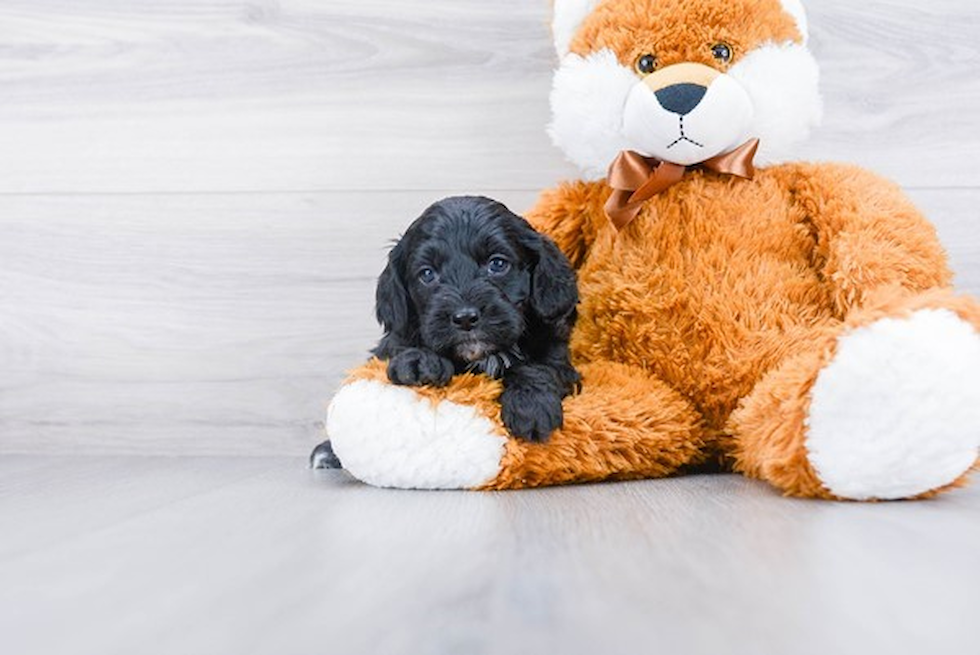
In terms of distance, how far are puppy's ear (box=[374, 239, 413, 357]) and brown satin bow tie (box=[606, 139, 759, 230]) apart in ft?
0.94

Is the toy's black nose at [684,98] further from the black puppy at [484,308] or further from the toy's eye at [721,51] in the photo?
the black puppy at [484,308]

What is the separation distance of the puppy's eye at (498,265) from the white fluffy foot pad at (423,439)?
0.56 ft

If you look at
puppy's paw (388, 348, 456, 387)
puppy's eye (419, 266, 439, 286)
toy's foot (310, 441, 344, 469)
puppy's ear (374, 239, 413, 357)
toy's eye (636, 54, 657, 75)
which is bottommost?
toy's foot (310, 441, 344, 469)

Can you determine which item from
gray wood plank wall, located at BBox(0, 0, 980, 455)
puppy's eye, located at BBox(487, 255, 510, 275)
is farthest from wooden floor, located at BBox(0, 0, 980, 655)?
puppy's eye, located at BBox(487, 255, 510, 275)

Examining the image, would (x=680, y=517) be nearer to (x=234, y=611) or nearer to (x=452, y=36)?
(x=234, y=611)

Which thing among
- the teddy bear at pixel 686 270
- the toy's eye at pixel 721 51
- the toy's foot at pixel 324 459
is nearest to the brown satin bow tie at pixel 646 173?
the teddy bear at pixel 686 270

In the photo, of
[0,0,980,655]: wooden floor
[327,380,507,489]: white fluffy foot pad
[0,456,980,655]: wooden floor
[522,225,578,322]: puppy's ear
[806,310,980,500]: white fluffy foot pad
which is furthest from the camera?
[0,0,980,655]: wooden floor

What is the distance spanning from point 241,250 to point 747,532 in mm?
1046

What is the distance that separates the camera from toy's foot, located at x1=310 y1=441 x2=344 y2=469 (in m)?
1.35

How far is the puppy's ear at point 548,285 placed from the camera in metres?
1.17

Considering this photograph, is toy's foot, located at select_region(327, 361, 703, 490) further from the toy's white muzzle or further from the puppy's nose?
the toy's white muzzle

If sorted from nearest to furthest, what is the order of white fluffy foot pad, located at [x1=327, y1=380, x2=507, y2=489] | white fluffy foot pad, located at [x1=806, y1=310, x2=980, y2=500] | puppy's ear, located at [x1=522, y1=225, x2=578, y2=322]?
white fluffy foot pad, located at [x1=806, y1=310, x2=980, y2=500]
white fluffy foot pad, located at [x1=327, y1=380, x2=507, y2=489]
puppy's ear, located at [x1=522, y1=225, x2=578, y2=322]

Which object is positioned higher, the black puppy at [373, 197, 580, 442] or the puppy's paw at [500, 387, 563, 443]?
the black puppy at [373, 197, 580, 442]

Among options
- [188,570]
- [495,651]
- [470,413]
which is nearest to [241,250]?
[470,413]
